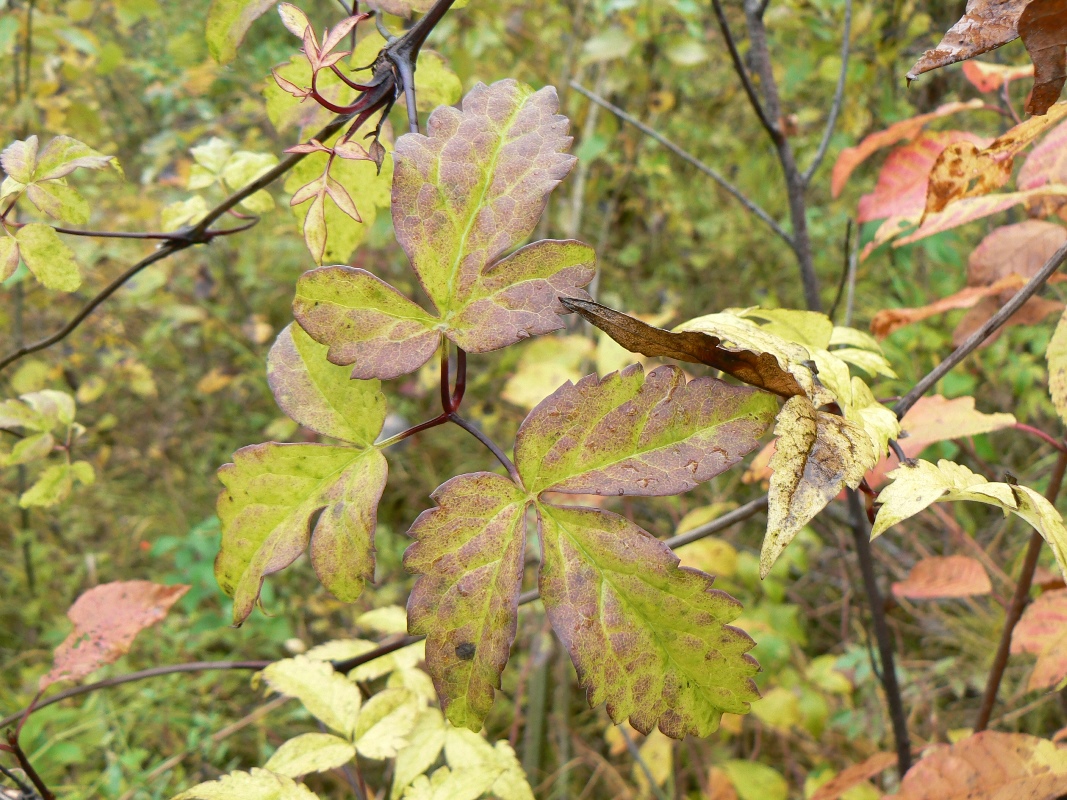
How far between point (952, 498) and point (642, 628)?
0.19 metres

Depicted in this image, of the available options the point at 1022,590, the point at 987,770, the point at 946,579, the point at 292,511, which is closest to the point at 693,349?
the point at 292,511

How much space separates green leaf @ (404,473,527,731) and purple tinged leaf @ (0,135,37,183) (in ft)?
1.50

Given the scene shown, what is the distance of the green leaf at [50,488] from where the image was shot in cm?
86

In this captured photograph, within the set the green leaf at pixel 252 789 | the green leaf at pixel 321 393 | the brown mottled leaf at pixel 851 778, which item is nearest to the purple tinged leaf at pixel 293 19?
the green leaf at pixel 321 393

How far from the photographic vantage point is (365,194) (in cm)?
67

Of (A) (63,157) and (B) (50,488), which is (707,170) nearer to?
(A) (63,157)

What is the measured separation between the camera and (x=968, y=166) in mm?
514

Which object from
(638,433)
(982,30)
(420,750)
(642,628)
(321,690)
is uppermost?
(982,30)

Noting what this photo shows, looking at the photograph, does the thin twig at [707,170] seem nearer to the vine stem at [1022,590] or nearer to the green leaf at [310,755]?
the vine stem at [1022,590]

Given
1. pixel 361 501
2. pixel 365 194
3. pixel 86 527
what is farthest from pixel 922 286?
pixel 86 527

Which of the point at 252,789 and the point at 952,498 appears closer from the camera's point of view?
the point at 952,498

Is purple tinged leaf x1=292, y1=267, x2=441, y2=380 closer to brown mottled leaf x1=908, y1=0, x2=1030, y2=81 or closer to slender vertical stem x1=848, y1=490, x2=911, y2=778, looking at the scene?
brown mottled leaf x1=908, y1=0, x2=1030, y2=81

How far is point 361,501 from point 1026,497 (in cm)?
39

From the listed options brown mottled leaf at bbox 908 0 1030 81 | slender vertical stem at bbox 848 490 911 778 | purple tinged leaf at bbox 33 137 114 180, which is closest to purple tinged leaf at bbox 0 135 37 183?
purple tinged leaf at bbox 33 137 114 180
